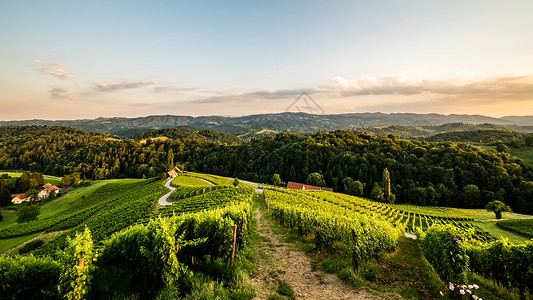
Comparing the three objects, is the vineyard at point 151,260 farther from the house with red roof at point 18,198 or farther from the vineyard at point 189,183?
the house with red roof at point 18,198

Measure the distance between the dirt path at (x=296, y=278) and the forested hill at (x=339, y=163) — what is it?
266ft

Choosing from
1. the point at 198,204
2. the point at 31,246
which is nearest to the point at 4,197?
the point at 31,246

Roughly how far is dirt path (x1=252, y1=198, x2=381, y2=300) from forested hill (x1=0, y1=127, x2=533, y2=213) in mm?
81097

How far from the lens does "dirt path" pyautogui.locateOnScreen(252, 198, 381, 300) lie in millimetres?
8845

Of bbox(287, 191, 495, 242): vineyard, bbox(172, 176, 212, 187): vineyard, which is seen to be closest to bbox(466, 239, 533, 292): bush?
bbox(287, 191, 495, 242): vineyard

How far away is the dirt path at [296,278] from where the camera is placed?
8.85 m

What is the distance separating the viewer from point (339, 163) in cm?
10162

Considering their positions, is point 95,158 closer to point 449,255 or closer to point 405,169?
point 449,255

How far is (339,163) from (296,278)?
97960mm

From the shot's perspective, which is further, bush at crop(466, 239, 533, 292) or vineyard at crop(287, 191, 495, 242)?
vineyard at crop(287, 191, 495, 242)

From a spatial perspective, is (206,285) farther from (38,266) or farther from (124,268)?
(38,266)

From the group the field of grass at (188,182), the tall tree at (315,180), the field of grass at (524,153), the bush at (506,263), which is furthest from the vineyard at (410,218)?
the field of grass at (524,153)

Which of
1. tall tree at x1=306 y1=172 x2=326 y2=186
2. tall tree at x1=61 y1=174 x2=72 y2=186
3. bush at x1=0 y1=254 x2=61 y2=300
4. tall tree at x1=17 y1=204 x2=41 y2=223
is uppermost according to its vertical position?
bush at x1=0 y1=254 x2=61 y2=300

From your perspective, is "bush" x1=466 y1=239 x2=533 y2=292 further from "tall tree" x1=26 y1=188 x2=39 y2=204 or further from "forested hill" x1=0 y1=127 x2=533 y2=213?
"tall tree" x1=26 y1=188 x2=39 y2=204
